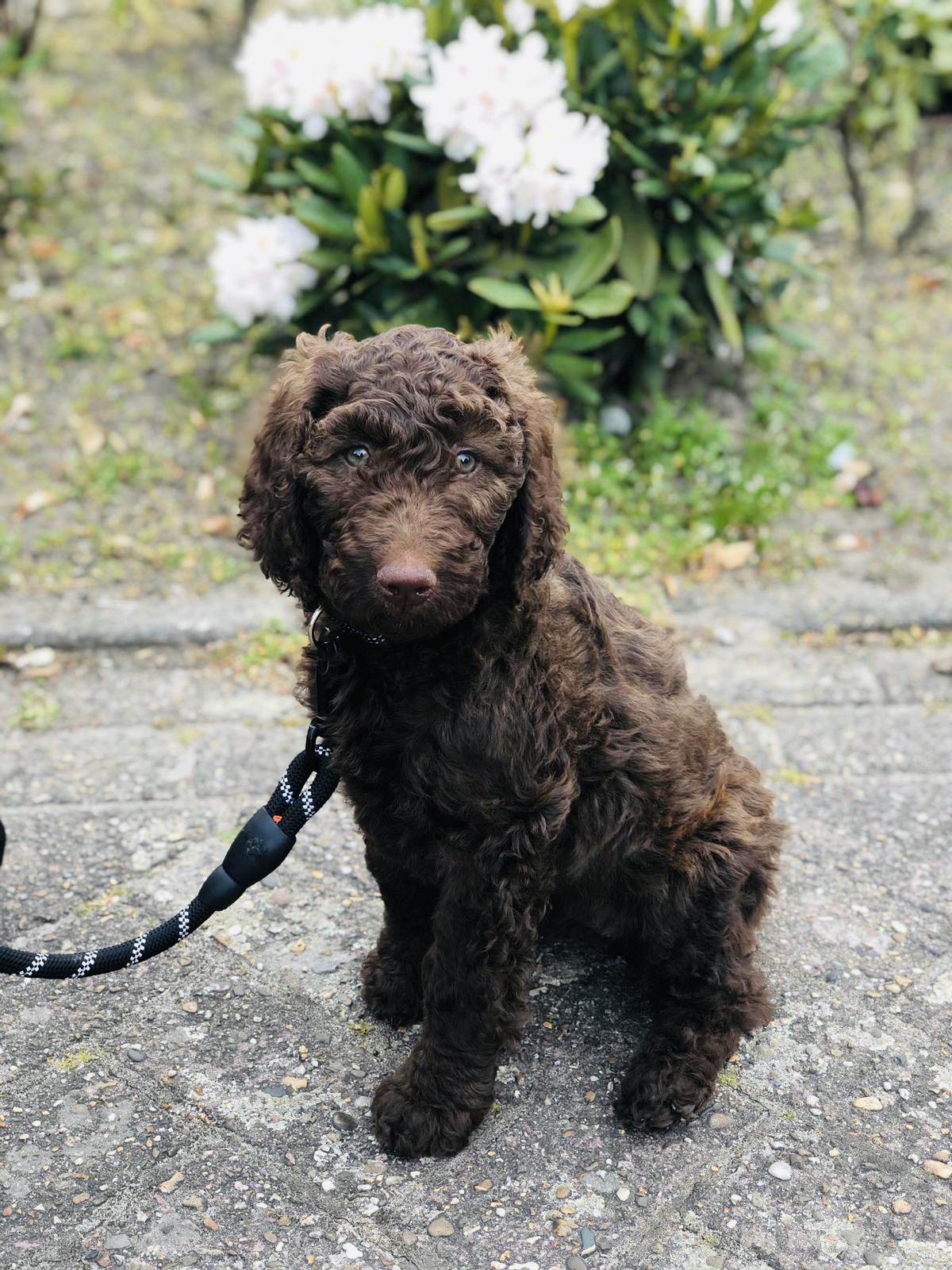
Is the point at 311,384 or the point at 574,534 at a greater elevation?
the point at 311,384

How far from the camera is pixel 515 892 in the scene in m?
2.73

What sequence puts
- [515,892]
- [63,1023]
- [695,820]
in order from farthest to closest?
[63,1023], [695,820], [515,892]

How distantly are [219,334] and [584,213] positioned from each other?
1783mm

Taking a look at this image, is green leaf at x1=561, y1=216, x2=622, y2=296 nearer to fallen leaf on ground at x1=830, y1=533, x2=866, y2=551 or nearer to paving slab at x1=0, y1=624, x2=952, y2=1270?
fallen leaf on ground at x1=830, y1=533, x2=866, y2=551

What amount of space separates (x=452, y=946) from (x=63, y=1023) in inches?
45.1

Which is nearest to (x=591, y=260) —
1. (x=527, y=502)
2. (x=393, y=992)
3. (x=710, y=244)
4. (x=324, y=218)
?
(x=710, y=244)

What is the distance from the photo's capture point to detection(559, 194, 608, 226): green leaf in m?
5.35

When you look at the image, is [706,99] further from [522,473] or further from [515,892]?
[515,892]

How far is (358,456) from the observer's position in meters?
2.45

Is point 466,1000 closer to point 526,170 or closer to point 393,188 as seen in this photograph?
point 526,170

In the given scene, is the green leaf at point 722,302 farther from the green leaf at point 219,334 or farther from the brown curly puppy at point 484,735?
the brown curly puppy at point 484,735

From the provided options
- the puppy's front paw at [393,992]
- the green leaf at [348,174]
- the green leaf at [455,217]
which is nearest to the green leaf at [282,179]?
the green leaf at [348,174]

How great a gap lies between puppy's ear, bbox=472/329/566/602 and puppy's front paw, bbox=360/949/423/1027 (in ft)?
3.82

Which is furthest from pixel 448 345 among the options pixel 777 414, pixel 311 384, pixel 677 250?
pixel 777 414
